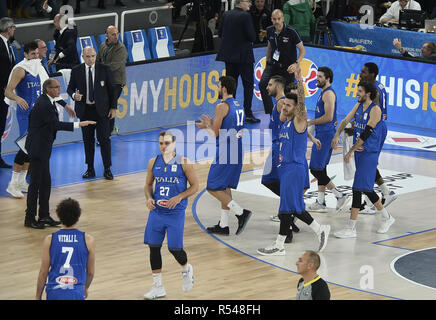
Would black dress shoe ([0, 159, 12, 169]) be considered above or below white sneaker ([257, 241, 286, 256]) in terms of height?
below

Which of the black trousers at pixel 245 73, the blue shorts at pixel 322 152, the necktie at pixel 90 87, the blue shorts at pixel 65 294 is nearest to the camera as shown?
the blue shorts at pixel 65 294

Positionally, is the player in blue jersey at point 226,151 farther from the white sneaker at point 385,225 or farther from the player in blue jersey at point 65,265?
the player in blue jersey at point 65,265

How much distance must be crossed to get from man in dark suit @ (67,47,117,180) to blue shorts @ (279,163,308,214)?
4.20m

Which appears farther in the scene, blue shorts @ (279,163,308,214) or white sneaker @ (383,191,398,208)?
white sneaker @ (383,191,398,208)

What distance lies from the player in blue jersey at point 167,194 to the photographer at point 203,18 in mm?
10436

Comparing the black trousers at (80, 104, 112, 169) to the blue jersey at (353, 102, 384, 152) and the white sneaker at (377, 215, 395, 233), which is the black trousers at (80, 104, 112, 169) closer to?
the blue jersey at (353, 102, 384, 152)

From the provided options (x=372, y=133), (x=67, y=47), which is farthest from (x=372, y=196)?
Result: (x=67, y=47)

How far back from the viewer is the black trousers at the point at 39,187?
1266 centimetres

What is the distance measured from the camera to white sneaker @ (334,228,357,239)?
41.9 feet

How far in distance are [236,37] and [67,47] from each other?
3120 mm

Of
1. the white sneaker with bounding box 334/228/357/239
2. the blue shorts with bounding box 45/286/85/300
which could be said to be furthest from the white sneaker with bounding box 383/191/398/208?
the blue shorts with bounding box 45/286/85/300

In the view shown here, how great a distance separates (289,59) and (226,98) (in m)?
5.71

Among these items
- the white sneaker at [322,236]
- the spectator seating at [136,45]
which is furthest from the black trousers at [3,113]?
the white sneaker at [322,236]

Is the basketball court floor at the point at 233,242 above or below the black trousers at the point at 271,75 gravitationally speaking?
below
